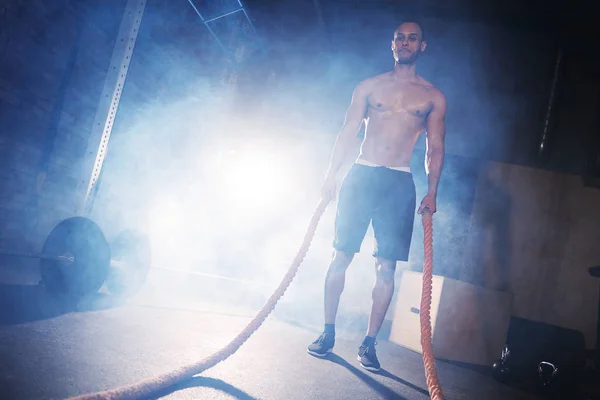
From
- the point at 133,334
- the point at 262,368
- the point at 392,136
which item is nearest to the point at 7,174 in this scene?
the point at 133,334

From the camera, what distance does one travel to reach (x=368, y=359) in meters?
2.20

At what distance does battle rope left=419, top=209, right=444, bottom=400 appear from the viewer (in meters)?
1.62

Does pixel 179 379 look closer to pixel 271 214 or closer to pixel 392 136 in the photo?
pixel 392 136

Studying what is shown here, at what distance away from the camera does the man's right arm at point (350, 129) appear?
8.63 feet

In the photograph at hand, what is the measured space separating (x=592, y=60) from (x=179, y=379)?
5.79 metres

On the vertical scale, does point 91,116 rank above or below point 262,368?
above

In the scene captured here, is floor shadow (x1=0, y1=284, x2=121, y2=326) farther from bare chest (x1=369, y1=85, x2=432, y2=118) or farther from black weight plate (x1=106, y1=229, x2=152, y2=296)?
bare chest (x1=369, y1=85, x2=432, y2=118)

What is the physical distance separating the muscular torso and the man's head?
0.68ft

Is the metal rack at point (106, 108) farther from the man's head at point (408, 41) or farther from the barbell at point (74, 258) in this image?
the man's head at point (408, 41)

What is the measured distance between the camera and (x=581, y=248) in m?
3.95

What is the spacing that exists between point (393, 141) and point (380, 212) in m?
0.57

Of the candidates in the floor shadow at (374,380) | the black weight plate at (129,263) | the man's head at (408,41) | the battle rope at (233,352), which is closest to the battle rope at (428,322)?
the battle rope at (233,352)

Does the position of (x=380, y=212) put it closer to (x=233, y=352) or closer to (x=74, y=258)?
(x=233, y=352)

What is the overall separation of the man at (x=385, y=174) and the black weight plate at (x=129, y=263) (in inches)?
62.6
